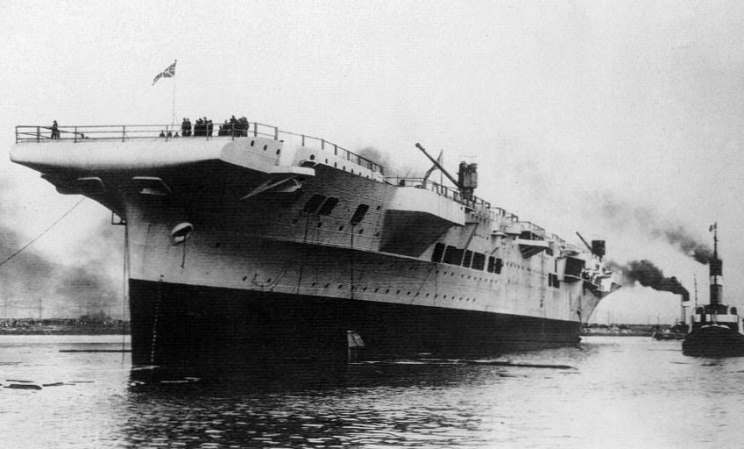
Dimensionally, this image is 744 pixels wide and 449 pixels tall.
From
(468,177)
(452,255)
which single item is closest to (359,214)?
(452,255)

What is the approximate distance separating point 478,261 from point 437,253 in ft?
17.2

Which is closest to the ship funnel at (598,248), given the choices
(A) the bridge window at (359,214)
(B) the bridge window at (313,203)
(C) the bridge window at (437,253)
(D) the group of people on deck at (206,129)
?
(C) the bridge window at (437,253)

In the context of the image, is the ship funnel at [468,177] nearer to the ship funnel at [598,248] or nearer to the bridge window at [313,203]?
the bridge window at [313,203]

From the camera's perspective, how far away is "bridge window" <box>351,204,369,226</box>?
89.1ft

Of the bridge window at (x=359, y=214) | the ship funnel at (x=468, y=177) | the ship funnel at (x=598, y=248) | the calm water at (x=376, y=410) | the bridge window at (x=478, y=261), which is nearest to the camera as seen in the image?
the calm water at (x=376, y=410)

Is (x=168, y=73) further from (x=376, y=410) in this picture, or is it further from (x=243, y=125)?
(x=376, y=410)

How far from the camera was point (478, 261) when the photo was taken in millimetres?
37406

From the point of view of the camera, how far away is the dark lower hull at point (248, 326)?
2456 centimetres

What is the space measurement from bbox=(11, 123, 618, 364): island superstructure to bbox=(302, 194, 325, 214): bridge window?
0.07 metres

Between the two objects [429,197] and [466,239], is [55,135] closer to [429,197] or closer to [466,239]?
[429,197]

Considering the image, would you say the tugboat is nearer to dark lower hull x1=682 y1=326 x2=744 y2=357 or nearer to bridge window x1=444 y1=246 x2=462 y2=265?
dark lower hull x1=682 y1=326 x2=744 y2=357

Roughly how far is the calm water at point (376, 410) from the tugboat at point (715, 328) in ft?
38.6

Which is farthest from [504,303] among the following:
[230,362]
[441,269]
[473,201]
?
Answer: [230,362]

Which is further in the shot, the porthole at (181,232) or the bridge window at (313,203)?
the bridge window at (313,203)
